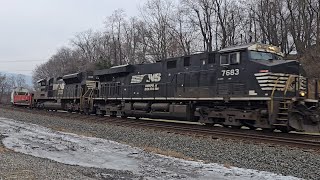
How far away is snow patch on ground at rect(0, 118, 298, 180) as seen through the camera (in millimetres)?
7348

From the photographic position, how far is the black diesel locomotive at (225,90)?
1356 centimetres

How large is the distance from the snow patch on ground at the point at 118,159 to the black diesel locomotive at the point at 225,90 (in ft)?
18.7

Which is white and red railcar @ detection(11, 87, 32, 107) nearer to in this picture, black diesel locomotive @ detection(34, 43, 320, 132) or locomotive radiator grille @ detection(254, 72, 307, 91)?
black diesel locomotive @ detection(34, 43, 320, 132)

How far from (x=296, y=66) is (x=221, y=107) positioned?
3507 millimetres

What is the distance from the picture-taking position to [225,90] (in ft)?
50.8

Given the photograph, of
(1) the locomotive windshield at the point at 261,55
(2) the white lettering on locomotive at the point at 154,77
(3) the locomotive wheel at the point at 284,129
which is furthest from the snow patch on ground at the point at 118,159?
(2) the white lettering on locomotive at the point at 154,77

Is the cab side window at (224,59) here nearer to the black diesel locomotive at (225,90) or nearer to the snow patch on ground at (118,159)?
the black diesel locomotive at (225,90)

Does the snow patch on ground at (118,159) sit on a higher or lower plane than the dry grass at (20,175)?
lower

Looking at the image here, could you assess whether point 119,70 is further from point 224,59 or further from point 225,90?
point 225,90

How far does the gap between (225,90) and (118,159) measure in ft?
25.1

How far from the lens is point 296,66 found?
14.1m

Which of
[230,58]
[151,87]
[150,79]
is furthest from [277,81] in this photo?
[150,79]

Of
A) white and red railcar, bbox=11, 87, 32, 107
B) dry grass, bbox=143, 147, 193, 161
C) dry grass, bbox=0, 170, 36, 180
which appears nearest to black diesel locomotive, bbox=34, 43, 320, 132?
dry grass, bbox=143, 147, 193, 161

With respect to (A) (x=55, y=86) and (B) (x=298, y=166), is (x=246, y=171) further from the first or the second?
(A) (x=55, y=86)
